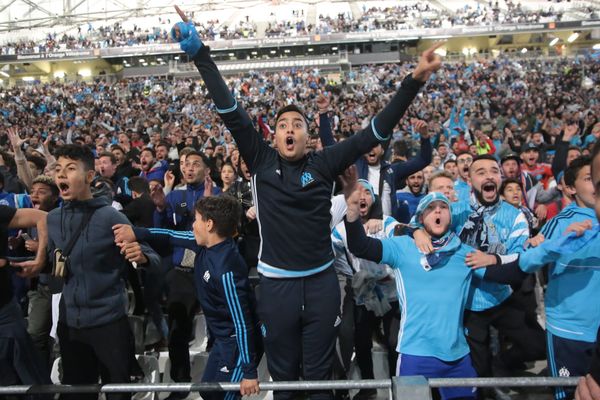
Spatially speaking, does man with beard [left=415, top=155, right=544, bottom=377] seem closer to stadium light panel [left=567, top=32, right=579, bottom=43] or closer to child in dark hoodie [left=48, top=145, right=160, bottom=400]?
child in dark hoodie [left=48, top=145, right=160, bottom=400]

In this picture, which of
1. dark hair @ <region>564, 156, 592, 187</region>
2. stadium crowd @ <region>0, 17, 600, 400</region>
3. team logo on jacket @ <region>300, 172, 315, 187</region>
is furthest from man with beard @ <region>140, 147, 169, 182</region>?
dark hair @ <region>564, 156, 592, 187</region>

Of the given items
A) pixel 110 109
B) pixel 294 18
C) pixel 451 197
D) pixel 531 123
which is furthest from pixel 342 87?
pixel 451 197

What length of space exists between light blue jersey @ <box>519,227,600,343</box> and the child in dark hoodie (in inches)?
84.8

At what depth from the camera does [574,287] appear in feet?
9.53

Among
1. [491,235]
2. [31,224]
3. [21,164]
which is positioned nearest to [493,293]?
[491,235]

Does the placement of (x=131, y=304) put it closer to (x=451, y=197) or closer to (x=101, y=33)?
(x=451, y=197)

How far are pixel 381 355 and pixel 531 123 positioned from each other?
14.2m

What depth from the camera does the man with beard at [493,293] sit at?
3.57m

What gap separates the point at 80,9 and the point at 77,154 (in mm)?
66574

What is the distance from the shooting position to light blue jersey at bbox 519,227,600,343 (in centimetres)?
282

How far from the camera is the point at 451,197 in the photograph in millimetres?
4375

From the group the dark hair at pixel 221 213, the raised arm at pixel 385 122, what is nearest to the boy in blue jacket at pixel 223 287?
the dark hair at pixel 221 213

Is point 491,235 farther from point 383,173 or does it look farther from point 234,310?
point 234,310

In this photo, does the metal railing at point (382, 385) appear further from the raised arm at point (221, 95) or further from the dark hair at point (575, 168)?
the dark hair at point (575, 168)
